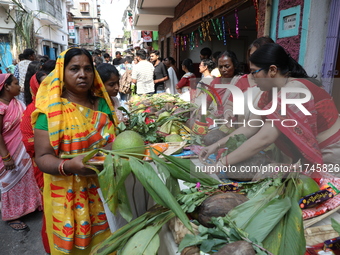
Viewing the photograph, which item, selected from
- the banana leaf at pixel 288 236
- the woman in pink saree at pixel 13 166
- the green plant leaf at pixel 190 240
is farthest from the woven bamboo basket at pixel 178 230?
the woman in pink saree at pixel 13 166

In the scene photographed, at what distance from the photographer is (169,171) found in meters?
1.27

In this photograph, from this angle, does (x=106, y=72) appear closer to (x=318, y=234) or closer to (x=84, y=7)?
(x=318, y=234)

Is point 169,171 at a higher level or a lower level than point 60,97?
lower

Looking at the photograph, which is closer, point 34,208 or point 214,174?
point 214,174

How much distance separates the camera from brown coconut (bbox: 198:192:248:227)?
3.88ft

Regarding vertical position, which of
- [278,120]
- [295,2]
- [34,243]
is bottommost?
[34,243]

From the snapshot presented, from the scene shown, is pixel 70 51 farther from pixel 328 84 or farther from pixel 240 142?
pixel 328 84

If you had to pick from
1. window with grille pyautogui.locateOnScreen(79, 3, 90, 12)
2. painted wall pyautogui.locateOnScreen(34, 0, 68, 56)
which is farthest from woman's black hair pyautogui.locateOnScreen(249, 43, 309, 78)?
window with grille pyautogui.locateOnScreen(79, 3, 90, 12)

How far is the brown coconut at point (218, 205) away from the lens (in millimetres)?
1183

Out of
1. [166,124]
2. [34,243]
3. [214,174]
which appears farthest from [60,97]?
[34,243]

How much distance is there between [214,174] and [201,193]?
0.46m

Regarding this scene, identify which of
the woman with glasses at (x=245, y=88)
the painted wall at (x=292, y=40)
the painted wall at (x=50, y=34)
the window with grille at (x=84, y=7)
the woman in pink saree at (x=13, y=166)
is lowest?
the woman in pink saree at (x=13, y=166)

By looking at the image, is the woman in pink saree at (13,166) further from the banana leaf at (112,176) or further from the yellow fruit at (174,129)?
the banana leaf at (112,176)

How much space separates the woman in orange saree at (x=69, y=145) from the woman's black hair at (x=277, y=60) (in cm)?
114
